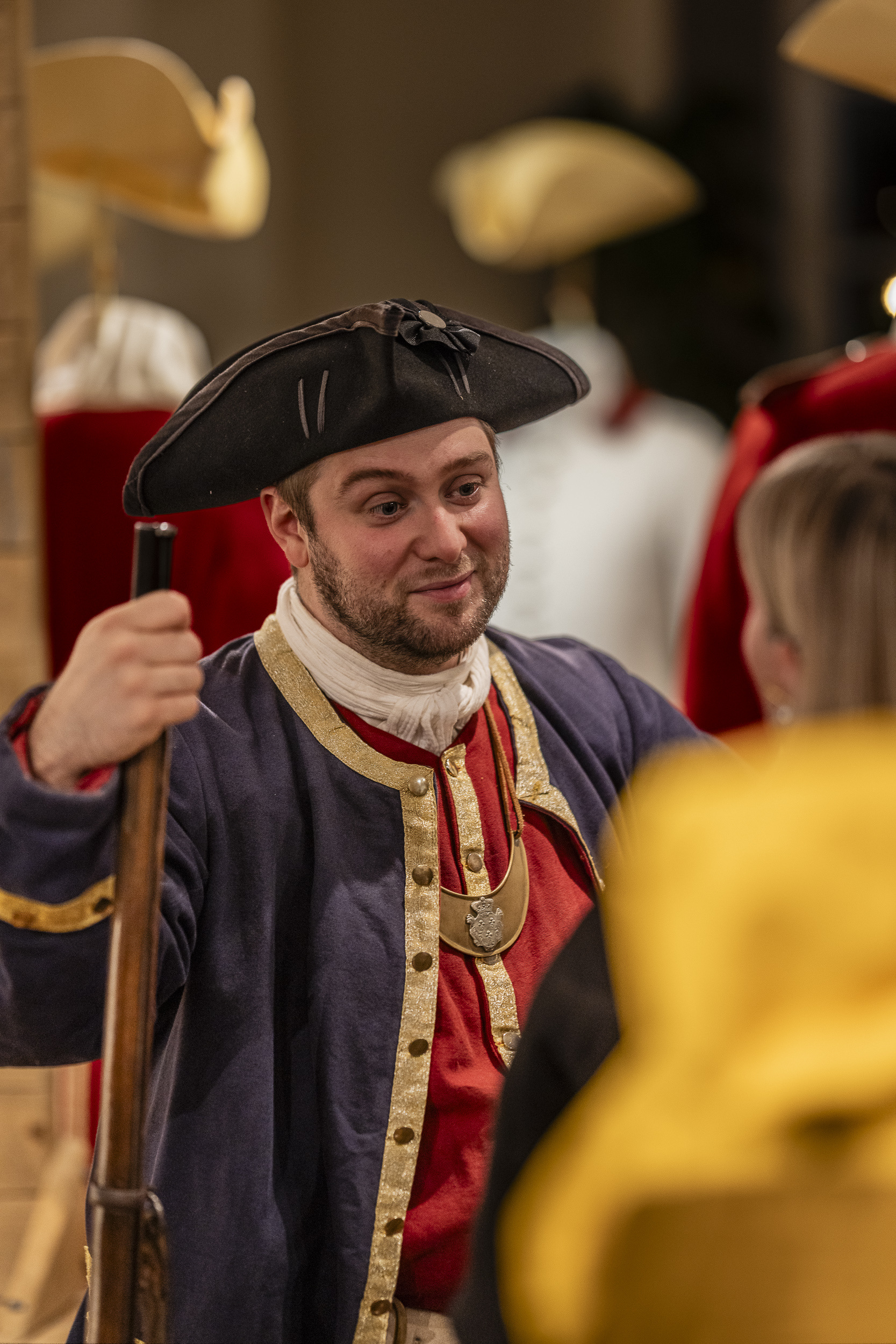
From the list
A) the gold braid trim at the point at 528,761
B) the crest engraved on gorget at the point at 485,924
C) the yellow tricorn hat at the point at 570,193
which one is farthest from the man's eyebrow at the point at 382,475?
the yellow tricorn hat at the point at 570,193

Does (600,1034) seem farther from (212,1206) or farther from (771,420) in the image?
(771,420)

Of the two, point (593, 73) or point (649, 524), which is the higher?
point (593, 73)

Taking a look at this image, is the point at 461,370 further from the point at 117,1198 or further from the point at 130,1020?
the point at 117,1198

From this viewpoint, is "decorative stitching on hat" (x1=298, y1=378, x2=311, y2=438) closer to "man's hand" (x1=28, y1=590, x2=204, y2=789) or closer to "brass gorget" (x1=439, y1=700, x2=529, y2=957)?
"man's hand" (x1=28, y1=590, x2=204, y2=789)

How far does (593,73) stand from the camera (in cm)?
562

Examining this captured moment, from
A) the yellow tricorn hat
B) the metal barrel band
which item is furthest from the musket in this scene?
the yellow tricorn hat

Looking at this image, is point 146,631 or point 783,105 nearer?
point 146,631

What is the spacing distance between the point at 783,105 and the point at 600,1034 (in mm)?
5447

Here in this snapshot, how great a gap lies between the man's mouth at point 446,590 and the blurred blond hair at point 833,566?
332mm

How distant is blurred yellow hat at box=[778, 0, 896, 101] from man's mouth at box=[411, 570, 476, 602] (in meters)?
1.23

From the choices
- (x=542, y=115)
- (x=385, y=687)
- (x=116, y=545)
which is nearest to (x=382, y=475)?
(x=385, y=687)

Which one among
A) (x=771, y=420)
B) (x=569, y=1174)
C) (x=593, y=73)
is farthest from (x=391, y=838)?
(x=593, y=73)

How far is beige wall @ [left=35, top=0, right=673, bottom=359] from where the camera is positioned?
4.99 metres

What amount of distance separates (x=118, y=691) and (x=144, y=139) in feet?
5.92
